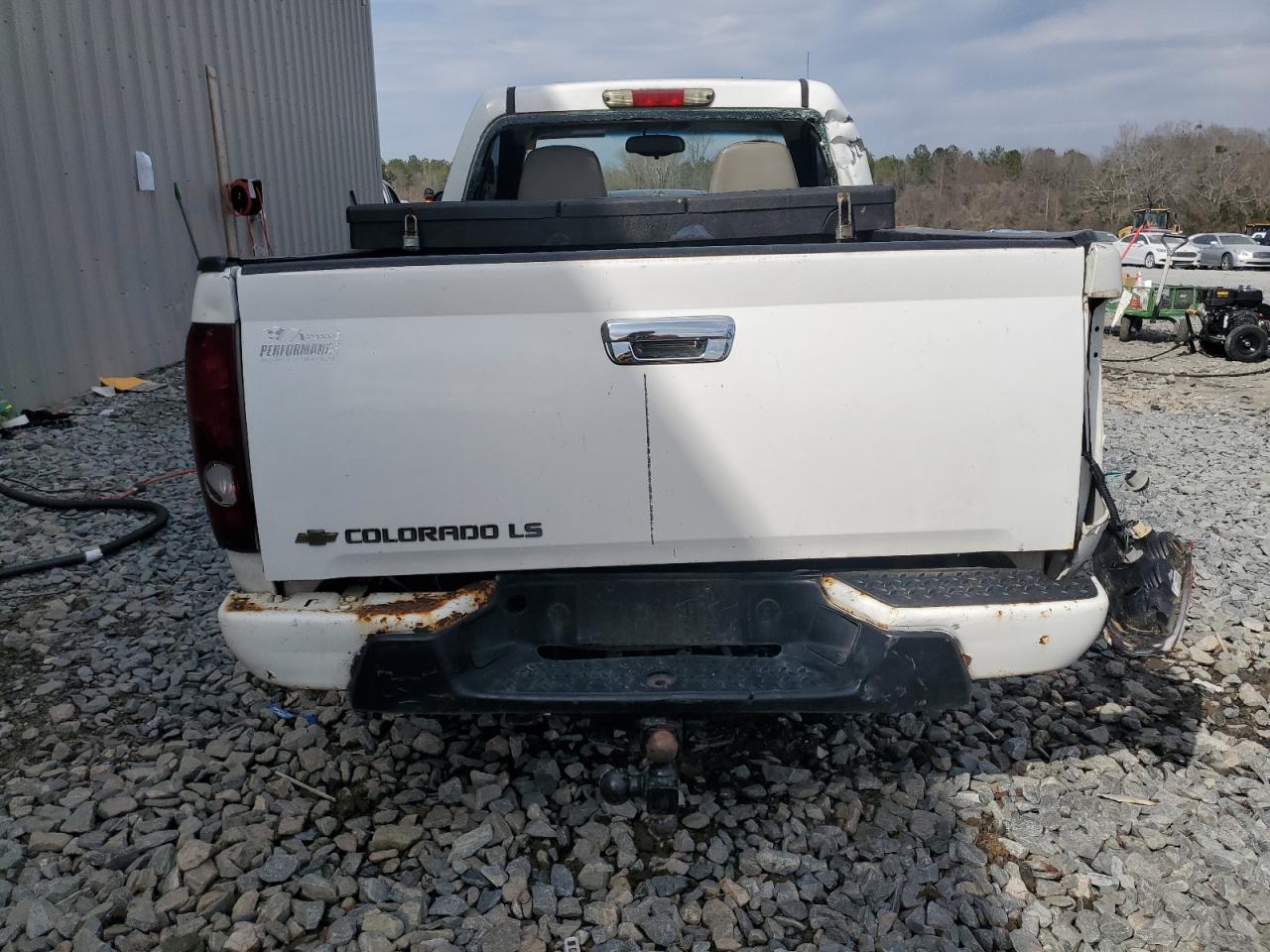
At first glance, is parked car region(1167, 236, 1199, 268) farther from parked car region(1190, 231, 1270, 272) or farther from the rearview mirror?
the rearview mirror

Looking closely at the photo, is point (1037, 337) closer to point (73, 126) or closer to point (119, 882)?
point (119, 882)

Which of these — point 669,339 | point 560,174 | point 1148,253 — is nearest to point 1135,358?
point 560,174

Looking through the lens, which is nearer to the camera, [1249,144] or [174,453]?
[174,453]

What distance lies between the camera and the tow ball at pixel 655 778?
2.40 meters

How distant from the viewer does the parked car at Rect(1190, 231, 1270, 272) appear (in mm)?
32156

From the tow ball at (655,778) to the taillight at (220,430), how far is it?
1.10 metres

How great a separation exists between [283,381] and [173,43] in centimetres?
914

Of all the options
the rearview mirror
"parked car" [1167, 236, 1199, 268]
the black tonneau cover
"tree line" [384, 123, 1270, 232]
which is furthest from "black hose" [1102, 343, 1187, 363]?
"tree line" [384, 123, 1270, 232]

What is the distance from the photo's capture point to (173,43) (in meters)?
9.46

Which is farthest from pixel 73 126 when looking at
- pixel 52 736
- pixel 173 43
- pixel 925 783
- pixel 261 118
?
pixel 925 783

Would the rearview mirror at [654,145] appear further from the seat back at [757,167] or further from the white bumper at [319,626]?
the white bumper at [319,626]

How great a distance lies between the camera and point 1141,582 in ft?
8.02

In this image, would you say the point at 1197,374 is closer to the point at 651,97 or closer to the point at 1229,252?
the point at 651,97

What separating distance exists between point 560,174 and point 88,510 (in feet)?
11.2
